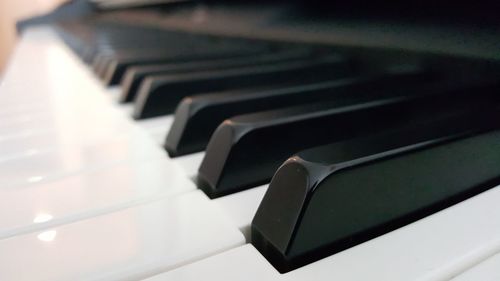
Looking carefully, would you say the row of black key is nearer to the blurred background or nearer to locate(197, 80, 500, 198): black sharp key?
locate(197, 80, 500, 198): black sharp key

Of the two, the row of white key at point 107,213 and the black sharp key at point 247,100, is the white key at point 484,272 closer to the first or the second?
the row of white key at point 107,213

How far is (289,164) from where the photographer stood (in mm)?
326

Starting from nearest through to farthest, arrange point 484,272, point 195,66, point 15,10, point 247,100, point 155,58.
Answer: point 484,272 → point 247,100 → point 195,66 → point 155,58 → point 15,10

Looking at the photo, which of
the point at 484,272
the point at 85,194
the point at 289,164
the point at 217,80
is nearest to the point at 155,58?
the point at 217,80

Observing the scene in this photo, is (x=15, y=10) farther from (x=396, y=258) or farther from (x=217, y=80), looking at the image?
(x=396, y=258)

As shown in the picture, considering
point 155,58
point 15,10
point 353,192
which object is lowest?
point 15,10

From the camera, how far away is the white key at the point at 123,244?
302 mm

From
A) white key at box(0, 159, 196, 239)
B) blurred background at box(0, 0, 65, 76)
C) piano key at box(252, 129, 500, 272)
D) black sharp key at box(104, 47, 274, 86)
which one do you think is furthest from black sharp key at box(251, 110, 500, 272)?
blurred background at box(0, 0, 65, 76)

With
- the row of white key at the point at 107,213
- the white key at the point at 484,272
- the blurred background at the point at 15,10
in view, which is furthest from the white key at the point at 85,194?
the blurred background at the point at 15,10

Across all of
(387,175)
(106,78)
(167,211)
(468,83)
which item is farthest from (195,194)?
(106,78)

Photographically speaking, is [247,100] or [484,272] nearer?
[484,272]

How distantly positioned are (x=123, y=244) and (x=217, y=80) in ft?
1.26

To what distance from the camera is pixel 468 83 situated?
488 mm

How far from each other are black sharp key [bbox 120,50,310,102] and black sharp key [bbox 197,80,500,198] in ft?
1.02
